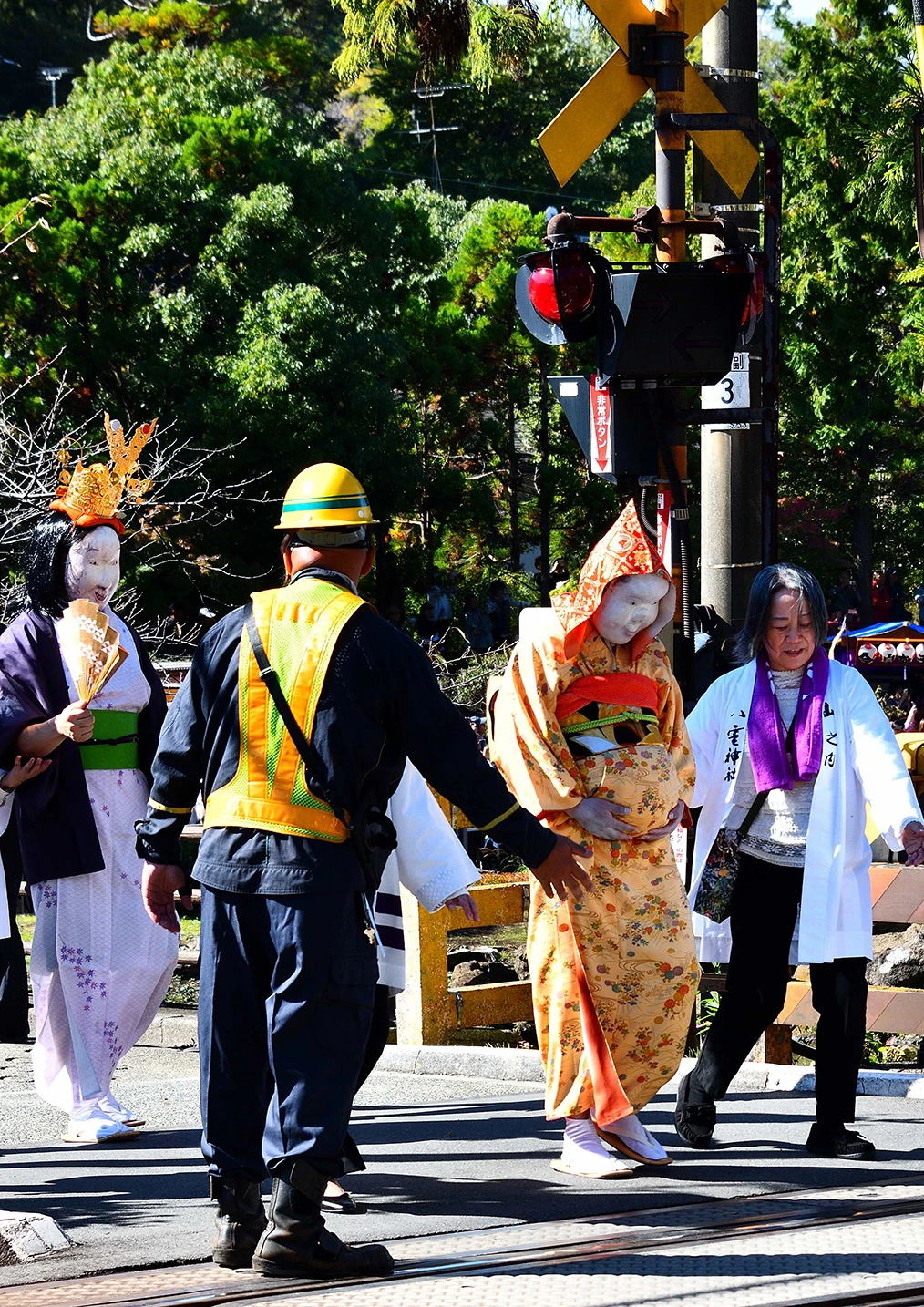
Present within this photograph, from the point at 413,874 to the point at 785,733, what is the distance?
1499mm

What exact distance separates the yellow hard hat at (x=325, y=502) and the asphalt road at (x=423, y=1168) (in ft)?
5.64

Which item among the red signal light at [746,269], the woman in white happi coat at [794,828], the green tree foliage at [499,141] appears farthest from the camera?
the green tree foliage at [499,141]

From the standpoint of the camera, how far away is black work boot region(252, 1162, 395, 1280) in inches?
154

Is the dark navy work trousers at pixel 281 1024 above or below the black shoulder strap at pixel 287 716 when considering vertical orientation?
below

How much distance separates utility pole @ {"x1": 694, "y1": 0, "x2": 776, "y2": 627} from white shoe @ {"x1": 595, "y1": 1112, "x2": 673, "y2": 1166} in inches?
147

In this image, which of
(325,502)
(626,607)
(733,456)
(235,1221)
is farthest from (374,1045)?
(733,456)

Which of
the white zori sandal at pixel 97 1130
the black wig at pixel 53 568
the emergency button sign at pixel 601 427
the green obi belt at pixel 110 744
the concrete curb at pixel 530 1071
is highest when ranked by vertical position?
the emergency button sign at pixel 601 427

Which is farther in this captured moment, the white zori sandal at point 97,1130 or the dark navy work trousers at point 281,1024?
the white zori sandal at point 97,1130

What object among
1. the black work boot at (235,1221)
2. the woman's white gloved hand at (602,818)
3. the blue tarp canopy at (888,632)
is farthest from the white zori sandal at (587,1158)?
the blue tarp canopy at (888,632)

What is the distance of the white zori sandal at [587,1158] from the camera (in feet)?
16.5

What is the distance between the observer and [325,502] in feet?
14.2

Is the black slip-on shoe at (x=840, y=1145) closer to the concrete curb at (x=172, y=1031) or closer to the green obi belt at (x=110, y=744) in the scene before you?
the green obi belt at (x=110, y=744)

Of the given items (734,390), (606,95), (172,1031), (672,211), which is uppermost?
(606,95)

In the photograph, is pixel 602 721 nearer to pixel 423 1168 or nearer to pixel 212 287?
pixel 423 1168
